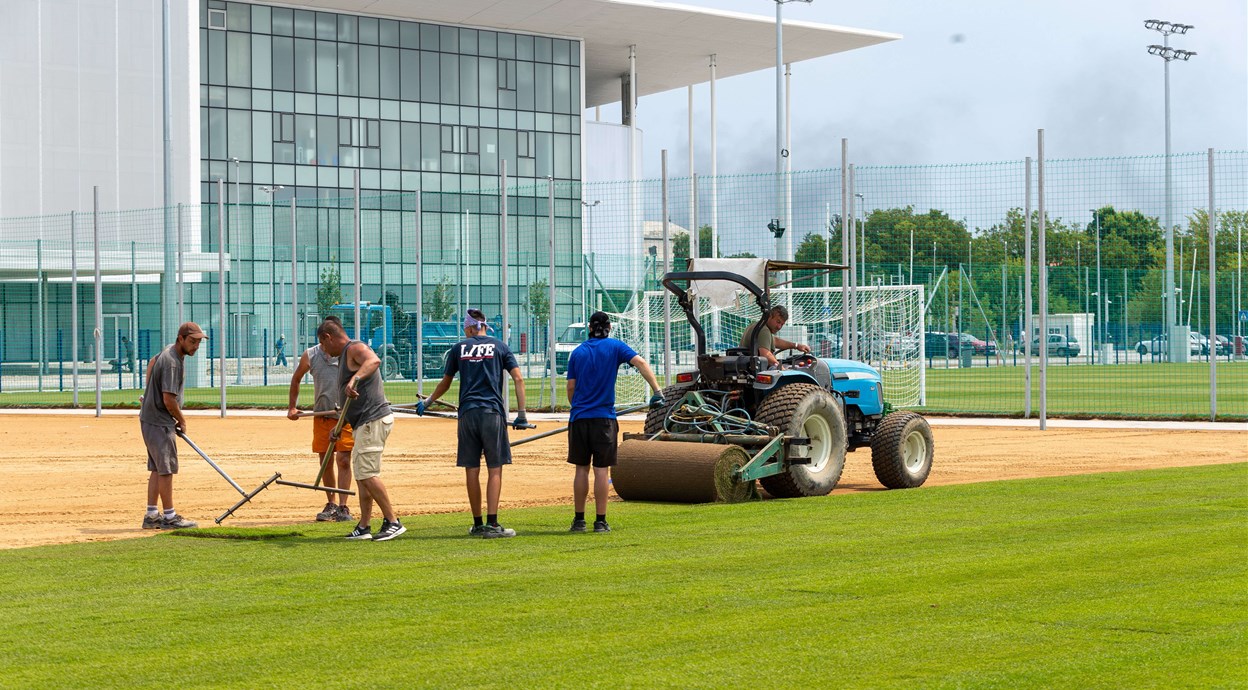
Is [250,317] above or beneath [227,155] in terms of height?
beneath

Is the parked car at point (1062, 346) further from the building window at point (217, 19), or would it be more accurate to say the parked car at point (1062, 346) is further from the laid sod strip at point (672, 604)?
the building window at point (217, 19)

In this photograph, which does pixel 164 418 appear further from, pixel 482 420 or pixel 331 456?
pixel 482 420

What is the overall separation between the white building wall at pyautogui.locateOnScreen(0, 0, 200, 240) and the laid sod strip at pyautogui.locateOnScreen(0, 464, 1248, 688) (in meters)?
42.0

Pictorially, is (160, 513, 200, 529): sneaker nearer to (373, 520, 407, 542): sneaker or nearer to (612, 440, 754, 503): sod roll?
(373, 520, 407, 542): sneaker

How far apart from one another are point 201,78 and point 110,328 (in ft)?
51.4

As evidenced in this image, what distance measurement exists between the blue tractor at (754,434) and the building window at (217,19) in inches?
1835

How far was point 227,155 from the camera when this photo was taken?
57375 mm

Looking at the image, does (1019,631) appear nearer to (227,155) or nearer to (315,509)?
(315,509)

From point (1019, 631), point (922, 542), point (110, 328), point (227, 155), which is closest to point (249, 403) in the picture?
point (110, 328)

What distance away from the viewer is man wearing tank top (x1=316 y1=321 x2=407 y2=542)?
10812mm

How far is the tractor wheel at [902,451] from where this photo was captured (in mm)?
14305

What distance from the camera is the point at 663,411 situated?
13773 mm

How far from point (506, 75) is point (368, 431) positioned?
53.1 m

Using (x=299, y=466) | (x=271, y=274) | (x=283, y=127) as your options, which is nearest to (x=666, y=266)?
(x=299, y=466)
